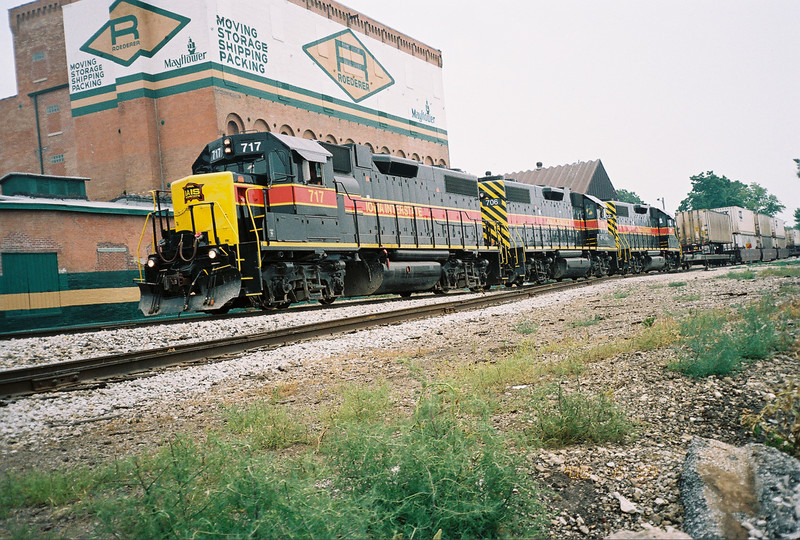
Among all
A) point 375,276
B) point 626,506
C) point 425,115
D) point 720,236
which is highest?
point 425,115

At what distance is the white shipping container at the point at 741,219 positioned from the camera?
36.5 m

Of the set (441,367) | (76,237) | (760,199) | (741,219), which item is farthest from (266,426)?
(760,199)

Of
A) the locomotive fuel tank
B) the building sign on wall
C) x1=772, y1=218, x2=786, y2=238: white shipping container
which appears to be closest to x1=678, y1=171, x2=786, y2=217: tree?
x1=772, y1=218, x2=786, y2=238: white shipping container

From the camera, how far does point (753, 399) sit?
3680mm

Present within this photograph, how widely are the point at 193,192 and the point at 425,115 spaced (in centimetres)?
3264

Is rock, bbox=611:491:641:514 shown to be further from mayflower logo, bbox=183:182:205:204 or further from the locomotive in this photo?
mayflower logo, bbox=183:182:205:204

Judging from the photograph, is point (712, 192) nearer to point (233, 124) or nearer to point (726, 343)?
point (233, 124)

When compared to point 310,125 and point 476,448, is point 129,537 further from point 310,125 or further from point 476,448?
point 310,125

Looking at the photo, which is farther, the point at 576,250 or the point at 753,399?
the point at 576,250

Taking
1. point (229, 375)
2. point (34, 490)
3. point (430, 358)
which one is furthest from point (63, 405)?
point (430, 358)

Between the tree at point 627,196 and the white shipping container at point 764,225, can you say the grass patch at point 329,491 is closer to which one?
the white shipping container at point 764,225

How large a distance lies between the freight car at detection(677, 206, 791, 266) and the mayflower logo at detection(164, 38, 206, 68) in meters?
30.3

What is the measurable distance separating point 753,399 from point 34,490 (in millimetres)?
4548

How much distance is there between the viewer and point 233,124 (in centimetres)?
2736
